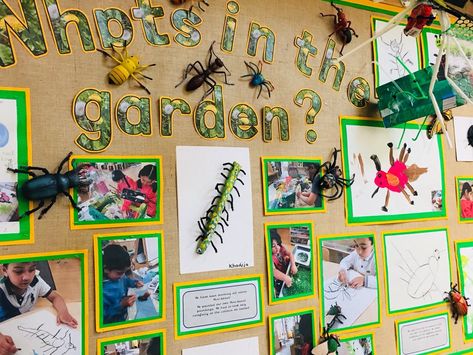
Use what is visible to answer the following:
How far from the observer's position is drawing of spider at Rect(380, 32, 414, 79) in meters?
1.09

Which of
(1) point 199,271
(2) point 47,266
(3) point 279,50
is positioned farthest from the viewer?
(3) point 279,50

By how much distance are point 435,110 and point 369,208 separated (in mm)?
269

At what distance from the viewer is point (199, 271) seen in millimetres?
824

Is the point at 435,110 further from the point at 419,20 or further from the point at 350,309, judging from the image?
the point at 350,309

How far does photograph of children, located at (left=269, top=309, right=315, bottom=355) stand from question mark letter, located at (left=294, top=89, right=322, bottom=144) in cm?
39

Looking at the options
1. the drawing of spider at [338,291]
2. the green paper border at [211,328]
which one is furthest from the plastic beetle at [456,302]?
the green paper border at [211,328]

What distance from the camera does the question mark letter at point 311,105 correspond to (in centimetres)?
95

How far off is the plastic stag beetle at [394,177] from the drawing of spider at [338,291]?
217 millimetres

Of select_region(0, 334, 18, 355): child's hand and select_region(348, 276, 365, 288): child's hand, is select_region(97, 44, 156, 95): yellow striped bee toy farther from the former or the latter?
select_region(348, 276, 365, 288): child's hand

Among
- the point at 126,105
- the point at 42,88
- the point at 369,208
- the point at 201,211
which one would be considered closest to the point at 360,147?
the point at 369,208

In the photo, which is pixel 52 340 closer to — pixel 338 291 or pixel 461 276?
pixel 338 291

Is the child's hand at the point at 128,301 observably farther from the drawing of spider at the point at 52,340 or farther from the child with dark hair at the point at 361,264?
the child with dark hair at the point at 361,264

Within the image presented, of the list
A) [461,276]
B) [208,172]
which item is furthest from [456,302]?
[208,172]

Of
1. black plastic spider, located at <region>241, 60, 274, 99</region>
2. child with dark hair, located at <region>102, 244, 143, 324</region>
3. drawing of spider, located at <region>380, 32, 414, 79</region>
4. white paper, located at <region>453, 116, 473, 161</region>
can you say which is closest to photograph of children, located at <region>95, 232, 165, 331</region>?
child with dark hair, located at <region>102, 244, 143, 324</region>
